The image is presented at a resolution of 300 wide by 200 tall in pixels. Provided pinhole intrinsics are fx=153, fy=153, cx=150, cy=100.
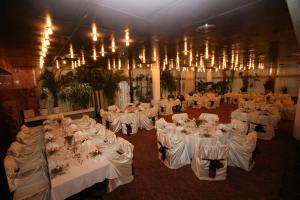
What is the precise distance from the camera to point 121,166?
381cm

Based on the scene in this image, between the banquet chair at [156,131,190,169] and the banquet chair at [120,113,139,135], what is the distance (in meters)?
3.11

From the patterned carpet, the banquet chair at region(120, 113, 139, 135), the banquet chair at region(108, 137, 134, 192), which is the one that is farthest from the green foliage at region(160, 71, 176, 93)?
the banquet chair at region(108, 137, 134, 192)

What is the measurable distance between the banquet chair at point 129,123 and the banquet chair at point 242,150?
4566mm

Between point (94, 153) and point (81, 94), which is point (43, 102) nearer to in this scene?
point (81, 94)

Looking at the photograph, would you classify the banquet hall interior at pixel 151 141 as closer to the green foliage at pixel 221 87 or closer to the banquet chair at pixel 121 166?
the banquet chair at pixel 121 166

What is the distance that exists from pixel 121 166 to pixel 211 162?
7.66 feet

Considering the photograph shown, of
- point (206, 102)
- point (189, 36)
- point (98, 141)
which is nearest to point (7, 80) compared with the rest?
point (98, 141)

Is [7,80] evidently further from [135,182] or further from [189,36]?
[189,36]

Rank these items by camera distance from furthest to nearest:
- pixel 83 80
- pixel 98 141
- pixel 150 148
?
pixel 83 80 → pixel 150 148 → pixel 98 141

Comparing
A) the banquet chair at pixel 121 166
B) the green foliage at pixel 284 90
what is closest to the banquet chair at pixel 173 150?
the banquet chair at pixel 121 166

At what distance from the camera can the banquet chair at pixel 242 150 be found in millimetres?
4391

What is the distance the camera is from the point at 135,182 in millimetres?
4172

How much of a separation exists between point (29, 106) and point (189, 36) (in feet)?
31.7

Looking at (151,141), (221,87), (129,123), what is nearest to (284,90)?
(221,87)
